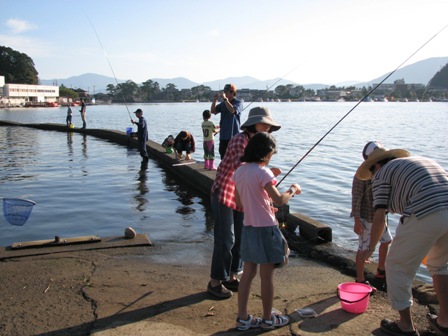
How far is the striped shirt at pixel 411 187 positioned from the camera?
11.0ft

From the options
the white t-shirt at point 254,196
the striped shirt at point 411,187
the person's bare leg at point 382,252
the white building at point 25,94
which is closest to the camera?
the striped shirt at point 411,187

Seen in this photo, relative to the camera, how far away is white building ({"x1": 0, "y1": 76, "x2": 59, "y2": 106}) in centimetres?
12281

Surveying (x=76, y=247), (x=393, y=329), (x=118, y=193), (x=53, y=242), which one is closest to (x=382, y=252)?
(x=393, y=329)

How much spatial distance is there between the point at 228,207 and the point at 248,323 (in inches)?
43.7

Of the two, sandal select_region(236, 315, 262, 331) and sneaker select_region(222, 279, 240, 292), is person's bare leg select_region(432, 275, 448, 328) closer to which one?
sandal select_region(236, 315, 262, 331)

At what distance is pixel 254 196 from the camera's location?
373cm

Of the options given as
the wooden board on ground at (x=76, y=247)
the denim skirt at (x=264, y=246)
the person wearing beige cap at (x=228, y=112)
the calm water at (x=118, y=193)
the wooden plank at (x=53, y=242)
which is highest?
the person wearing beige cap at (x=228, y=112)

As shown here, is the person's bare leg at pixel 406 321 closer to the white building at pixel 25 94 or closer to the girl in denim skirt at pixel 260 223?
the girl in denim skirt at pixel 260 223

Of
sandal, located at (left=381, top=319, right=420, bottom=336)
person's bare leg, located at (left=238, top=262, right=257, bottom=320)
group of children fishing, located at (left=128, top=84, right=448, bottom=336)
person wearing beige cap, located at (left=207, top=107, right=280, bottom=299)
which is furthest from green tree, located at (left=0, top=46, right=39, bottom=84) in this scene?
sandal, located at (left=381, top=319, right=420, bottom=336)

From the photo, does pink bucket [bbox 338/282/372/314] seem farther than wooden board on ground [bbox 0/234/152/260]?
No

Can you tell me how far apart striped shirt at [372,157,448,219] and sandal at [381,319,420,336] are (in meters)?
0.91

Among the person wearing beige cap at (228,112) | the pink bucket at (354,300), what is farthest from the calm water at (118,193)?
the pink bucket at (354,300)

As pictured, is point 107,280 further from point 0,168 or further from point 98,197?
point 0,168

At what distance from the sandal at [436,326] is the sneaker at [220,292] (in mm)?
1793
